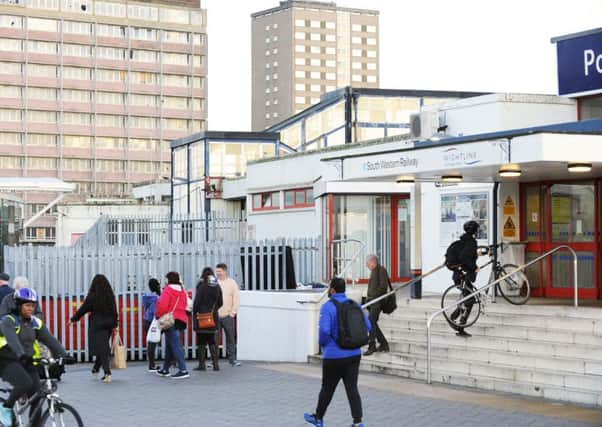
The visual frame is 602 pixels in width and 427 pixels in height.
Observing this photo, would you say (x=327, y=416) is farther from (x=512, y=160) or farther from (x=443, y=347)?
(x=512, y=160)

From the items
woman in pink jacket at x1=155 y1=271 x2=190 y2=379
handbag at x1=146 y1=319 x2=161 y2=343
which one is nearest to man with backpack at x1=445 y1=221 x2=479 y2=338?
woman in pink jacket at x1=155 y1=271 x2=190 y2=379

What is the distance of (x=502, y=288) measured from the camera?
20.1 m

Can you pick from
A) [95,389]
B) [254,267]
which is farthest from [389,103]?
[95,389]

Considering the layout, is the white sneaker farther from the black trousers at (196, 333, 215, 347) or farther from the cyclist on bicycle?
the black trousers at (196, 333, 215, 347)

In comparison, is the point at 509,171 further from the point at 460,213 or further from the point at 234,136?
the point at 234,136

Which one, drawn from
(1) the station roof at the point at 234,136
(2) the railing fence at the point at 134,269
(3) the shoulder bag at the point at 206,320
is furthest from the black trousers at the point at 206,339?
(1) the station roof at the point at 234,136

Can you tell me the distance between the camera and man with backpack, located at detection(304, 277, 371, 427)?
1152 centimetres

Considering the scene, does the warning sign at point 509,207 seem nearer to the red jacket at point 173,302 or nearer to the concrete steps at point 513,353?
the concrete steps at point 513,353

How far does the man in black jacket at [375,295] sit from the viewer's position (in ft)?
59.3

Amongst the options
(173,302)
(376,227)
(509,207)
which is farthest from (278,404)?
(376,227)

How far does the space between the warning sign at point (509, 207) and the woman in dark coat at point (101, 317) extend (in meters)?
7.88

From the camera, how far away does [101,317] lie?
57.1 feet

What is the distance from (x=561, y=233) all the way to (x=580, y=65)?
3.66 meters

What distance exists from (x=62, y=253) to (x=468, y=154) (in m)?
7.95
